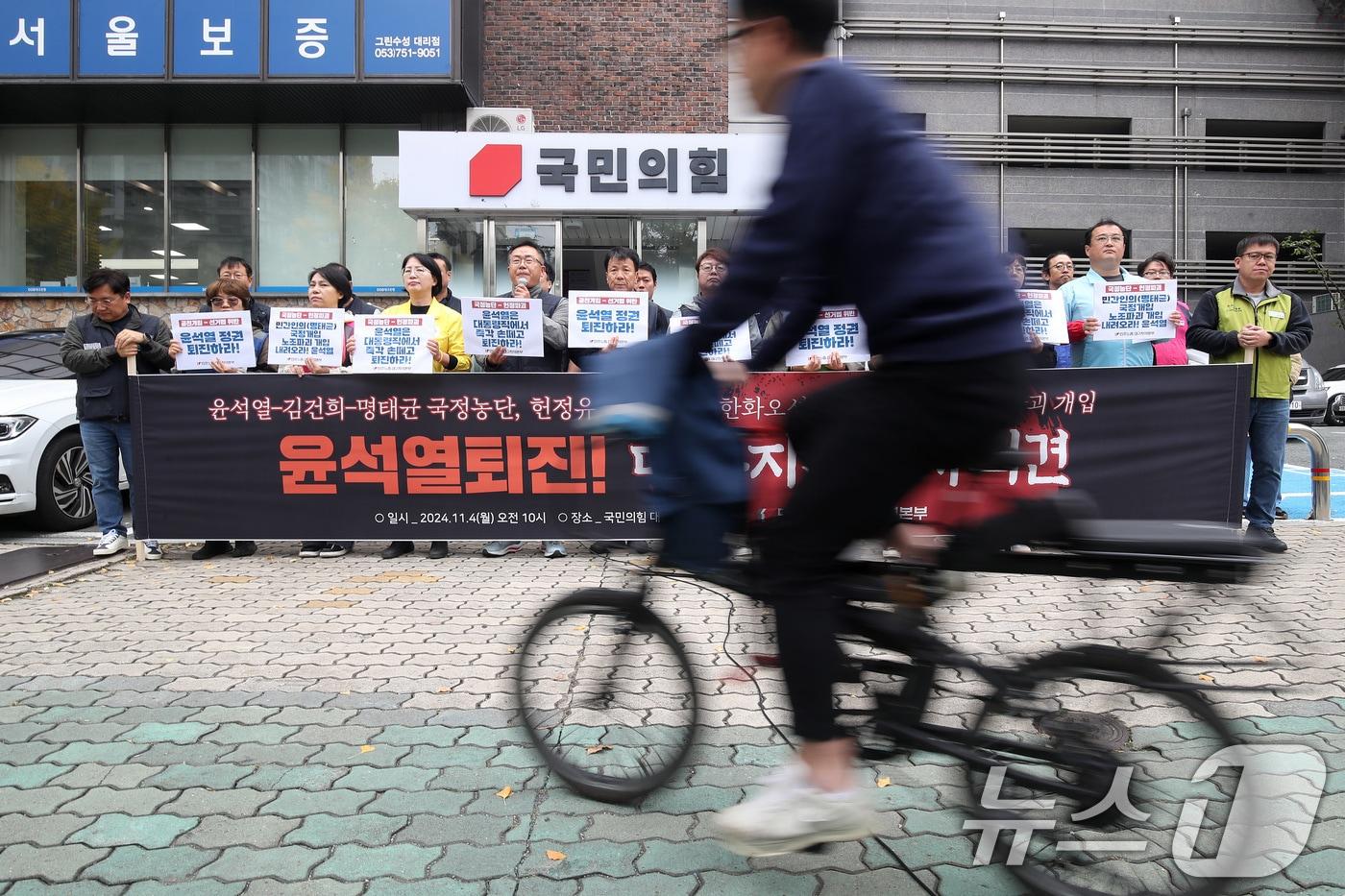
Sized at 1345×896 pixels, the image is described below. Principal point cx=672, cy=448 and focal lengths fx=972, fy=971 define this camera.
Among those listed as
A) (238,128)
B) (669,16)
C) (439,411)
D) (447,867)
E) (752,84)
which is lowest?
(447,867)

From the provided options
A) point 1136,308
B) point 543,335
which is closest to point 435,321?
point 543,335

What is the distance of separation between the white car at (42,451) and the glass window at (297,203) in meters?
9.43

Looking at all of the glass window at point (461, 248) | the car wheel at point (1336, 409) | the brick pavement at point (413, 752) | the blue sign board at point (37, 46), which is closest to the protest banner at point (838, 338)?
the brick pavement at point (413, 752)

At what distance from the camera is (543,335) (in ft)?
23.2

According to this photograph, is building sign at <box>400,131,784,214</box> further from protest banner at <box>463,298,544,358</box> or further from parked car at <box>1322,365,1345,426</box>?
parked car at <box>1322,365,1345,426</box>

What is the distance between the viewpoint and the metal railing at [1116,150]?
22.0m

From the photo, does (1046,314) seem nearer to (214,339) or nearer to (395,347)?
(395,347)

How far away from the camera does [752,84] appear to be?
2.28m

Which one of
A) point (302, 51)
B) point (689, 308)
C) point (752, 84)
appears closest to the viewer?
point (752, 84)

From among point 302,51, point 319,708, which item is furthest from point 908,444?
point 302,51

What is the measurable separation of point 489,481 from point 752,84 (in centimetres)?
486

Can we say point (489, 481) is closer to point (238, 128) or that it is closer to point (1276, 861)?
point (1276, 861)

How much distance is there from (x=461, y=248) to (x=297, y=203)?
4.64 meters

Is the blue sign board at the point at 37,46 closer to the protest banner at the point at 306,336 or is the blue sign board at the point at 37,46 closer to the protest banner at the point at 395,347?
the protest banner at the point at 306,336
